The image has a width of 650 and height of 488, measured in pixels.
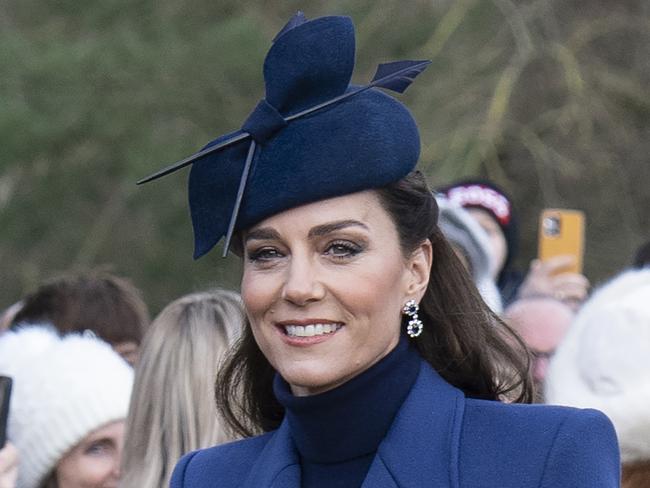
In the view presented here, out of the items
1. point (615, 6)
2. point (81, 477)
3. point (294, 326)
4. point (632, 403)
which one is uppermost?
point (294, 326)

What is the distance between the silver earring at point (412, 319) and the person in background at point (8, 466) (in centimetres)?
156

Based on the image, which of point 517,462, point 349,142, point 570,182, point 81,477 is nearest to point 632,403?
point 517,462

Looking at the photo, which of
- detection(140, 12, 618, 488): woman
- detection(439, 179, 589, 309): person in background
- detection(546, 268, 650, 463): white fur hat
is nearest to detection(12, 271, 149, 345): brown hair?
detection(439, 179, 589, 309): person in background

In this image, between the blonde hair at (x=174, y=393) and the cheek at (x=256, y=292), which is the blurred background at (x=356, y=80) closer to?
the blonde hair at (x=174, y=393)

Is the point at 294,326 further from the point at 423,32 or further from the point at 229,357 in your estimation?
the point at 423,32

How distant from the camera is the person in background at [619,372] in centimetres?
381

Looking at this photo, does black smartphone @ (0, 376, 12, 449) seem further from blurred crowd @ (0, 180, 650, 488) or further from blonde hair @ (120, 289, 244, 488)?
blonde hair @ (120, 289, 244, 488)

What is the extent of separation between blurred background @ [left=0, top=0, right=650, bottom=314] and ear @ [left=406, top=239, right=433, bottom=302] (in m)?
9.13

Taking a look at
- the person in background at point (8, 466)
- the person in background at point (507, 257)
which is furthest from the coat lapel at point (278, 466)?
the person in background at point (507, 257)

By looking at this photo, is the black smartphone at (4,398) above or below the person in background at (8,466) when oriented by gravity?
above

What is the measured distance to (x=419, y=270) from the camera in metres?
3.47

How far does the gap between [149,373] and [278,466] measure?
128cm

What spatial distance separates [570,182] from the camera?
13.1 m

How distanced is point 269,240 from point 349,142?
252 millimetres
